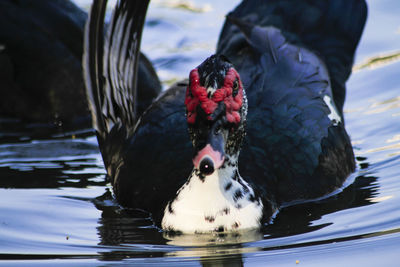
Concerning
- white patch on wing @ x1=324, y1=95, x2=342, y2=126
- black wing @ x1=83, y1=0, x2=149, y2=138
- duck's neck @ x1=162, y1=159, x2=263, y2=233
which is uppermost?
black wing @ x1=83, y1=0, x2=149, y2=138

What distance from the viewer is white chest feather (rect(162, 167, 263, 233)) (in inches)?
209

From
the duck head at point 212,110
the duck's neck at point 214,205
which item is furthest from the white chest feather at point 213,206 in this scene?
the duck head at point 212,110

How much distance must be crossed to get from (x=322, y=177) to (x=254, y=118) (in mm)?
Result: 604

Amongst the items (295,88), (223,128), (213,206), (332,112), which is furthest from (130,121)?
(223,128)

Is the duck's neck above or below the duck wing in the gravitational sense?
below

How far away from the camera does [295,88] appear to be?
6.49 meters

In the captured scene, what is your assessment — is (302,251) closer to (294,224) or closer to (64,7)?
(294,224)

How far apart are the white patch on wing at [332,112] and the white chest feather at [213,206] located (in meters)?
1.38

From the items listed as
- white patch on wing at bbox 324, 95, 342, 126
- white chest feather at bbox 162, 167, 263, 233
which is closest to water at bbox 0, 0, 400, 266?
white chest feather at bbox 162, 167, 263, 233

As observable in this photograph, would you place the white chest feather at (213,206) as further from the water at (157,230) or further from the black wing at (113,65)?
the black wing at (113,65)

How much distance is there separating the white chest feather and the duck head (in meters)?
0.21

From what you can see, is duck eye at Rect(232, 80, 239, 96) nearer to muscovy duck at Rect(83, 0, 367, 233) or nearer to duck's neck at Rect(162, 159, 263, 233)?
muscovy duck at Rect(83, 0, 367, 233)

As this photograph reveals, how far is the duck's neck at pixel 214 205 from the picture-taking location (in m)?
5.30

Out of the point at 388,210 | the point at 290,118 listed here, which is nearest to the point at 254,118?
the point at 290,118
